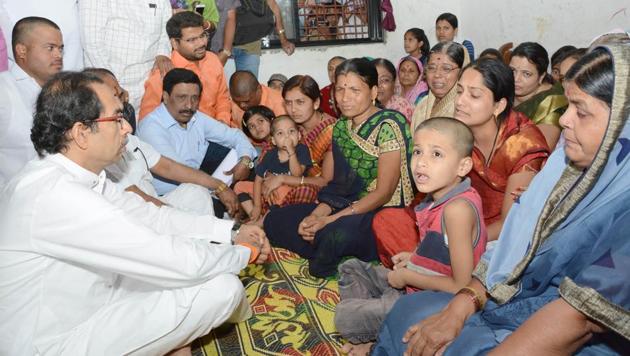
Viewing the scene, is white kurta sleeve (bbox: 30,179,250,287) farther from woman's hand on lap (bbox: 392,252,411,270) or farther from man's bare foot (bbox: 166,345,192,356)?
Answer: woman's hand on lap (bbox: 392,252,411,270)

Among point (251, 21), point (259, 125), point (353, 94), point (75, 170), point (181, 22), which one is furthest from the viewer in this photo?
point (251, 21)

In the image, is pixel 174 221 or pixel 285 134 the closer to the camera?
pixel 174 221

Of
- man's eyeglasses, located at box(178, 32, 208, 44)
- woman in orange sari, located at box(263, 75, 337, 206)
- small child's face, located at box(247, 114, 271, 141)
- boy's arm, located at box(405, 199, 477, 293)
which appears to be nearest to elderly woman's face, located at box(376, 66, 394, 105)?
woman in orange sari, located at box(263, 75, 337, 206)

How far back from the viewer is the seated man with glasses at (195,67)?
4.67 metres

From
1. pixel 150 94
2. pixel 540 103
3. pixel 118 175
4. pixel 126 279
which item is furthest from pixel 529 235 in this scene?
pixel 150 94

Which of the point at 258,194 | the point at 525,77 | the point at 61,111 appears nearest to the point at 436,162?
the point at 61,111

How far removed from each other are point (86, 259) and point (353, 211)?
5.71 ft

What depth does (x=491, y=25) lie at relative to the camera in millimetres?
7762

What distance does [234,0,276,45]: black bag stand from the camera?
651 centimetres

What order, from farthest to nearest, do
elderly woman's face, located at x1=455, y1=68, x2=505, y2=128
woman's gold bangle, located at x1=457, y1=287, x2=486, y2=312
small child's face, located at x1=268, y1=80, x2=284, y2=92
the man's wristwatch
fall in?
small child's face, located at x1=268, y1=80, x2=284, y2=92 → the man's wristwatch → elderly woman's face, located at x1=455, y1=68, x2=505, y2=128 → woman's gold bangle, located at x1=457, y1=287, x2=486, y2=312

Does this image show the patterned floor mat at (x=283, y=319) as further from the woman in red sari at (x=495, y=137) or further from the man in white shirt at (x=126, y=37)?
the man in white shirt at (x=126, y=37)

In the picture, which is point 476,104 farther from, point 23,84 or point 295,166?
point 23,84

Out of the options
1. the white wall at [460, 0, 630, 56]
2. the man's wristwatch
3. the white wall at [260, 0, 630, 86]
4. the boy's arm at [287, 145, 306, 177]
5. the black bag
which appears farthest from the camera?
the black bag

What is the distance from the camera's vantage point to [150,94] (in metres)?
4.66
